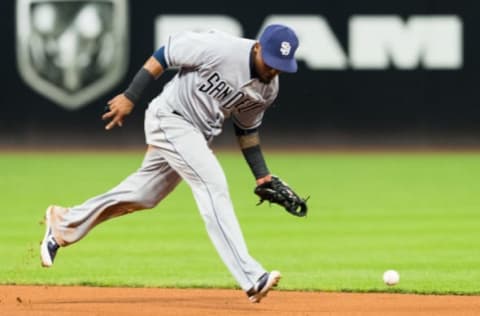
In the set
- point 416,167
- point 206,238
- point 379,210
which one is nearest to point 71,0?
point 416,167

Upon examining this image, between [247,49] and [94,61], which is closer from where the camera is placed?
[247,49]

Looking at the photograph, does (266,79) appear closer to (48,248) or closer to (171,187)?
(171,187)

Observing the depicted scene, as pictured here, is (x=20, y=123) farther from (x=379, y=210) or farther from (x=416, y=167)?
(x=379, y=210)

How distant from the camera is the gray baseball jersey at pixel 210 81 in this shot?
23.3 feet

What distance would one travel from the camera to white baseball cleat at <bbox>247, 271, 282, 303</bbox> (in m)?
6.83

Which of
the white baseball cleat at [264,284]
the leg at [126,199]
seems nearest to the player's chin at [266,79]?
the leg at [126,199]

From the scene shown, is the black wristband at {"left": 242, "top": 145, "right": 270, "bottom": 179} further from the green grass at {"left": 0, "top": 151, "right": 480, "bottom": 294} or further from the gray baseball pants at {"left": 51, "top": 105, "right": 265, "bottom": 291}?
the green grass at {"left": 0, "top": 151, "right": 480, "bottom": 294}

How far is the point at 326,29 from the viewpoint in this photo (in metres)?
19.1

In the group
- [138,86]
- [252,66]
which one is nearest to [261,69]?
[252,66]

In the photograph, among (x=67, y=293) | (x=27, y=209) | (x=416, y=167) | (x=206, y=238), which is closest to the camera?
(x=67, y=293)

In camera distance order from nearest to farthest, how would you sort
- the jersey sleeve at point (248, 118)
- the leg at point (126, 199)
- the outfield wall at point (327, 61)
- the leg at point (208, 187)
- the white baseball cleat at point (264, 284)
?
the white baseball cleat at point (264, 284) → the leg at point (208, 187) → the leg at point (126, 199) → the jersey sleeve at point (248, 118) → the outfield wall at point (327, 61)

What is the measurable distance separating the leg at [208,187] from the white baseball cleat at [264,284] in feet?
0.07

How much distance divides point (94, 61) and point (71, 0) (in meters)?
0.91

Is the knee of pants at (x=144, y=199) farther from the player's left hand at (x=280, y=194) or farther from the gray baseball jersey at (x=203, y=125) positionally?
the player's left hand at (x=280, y=194)
